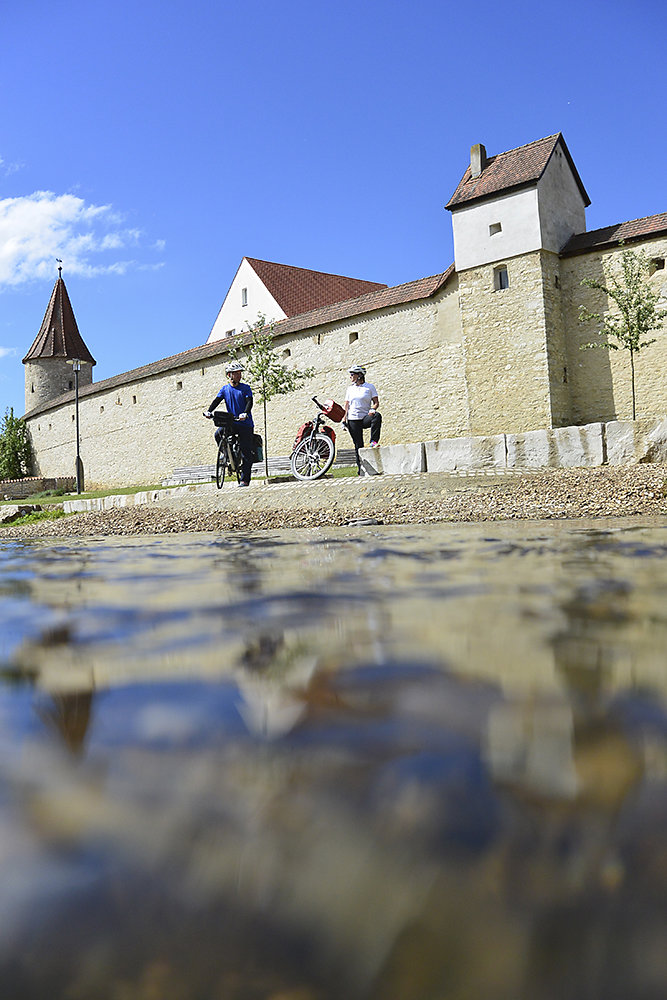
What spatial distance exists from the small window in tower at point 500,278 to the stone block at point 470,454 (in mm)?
12213

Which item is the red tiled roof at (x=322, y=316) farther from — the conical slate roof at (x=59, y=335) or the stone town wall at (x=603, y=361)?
the conical slate roof at (x=59, y=335)

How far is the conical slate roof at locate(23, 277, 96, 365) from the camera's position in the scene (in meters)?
42.2

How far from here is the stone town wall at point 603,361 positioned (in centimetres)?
1855

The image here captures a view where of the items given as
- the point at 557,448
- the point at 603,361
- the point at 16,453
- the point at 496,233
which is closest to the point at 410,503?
the point at 557,448

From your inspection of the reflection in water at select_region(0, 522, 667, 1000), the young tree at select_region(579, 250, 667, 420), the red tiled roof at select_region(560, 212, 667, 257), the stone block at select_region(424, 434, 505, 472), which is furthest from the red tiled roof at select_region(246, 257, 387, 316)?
the reflection in water at select_region(0, 522, 667, 1000)

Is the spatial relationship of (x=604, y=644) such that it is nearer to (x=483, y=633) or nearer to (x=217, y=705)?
(x=483, y=633)

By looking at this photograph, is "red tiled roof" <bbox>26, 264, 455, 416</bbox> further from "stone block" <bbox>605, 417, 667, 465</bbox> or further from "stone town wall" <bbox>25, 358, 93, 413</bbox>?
"stone block" <bbox>605, 417, 667, 465</bbox>

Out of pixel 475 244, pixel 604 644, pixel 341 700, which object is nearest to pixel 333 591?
pixel 604 644

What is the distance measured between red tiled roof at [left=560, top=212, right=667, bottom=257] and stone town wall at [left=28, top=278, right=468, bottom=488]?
3539 mm

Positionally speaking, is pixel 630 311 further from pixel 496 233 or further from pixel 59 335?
pixel 59 335

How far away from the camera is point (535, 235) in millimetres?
19594

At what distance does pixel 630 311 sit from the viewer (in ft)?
57.4

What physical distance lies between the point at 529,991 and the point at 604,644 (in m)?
0.88

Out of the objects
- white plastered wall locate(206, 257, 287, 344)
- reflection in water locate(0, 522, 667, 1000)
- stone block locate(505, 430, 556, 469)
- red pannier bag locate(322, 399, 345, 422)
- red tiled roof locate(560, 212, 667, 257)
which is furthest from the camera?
white plastered wall locate(206, 257, 287, 344)
